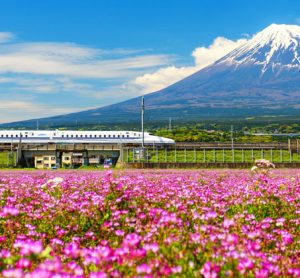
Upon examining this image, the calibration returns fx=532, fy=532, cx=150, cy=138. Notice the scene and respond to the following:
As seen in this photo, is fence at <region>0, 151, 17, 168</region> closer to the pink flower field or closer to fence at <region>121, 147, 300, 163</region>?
fence at <region>121, 147, 300, 163</region>

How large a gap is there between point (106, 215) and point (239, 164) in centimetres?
3012

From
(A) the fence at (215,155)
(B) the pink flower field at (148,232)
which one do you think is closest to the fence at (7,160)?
(A) the fence at (215,155)

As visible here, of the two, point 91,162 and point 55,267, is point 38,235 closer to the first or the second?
point 55,267

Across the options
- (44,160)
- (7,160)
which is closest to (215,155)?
(44,160)

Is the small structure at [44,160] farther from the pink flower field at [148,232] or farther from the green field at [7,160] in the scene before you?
the pink flower field at [148,232]

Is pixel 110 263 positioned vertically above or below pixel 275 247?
above

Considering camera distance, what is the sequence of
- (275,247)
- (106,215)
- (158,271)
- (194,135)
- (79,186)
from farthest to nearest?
(194,135)
(79,186)
(106,215)
(275,247)
(158,271)

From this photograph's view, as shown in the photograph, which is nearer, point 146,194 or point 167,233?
point 167,233

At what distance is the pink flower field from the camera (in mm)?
3873

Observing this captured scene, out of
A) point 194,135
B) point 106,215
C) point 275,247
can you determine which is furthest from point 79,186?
point 194,135

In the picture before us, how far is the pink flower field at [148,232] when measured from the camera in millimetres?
3873

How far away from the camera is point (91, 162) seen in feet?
197

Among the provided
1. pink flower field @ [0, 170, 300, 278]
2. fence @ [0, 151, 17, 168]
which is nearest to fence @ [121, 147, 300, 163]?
fence @ [0, 151, 17, 168]

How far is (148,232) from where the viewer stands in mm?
5469
